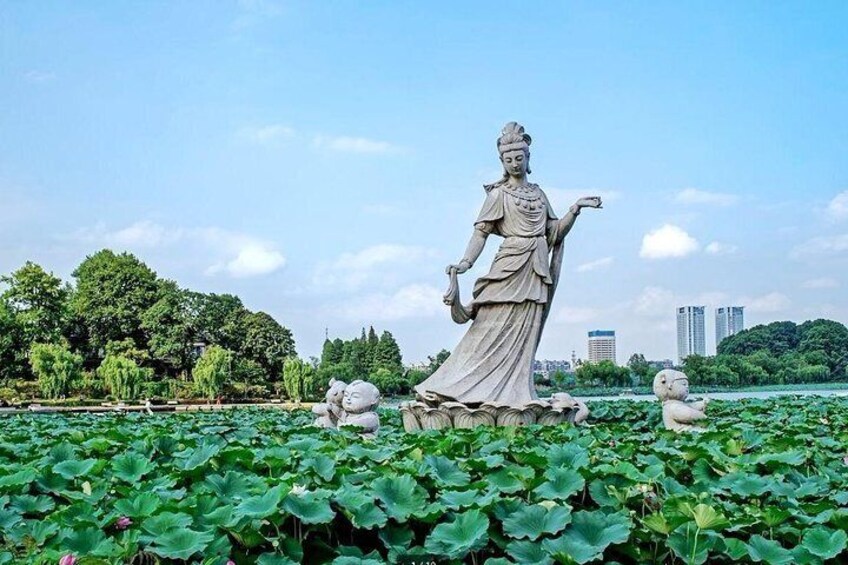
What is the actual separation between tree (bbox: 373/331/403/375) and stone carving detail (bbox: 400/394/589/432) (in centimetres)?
3561

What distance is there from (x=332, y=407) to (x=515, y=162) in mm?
3059

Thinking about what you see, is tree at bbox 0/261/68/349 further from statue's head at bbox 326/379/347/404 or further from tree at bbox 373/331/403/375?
statue's head at bbox 326/379/347/404

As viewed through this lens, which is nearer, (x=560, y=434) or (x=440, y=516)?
(x=440, y=516)

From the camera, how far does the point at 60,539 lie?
2.37m

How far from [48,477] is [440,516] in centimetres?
175

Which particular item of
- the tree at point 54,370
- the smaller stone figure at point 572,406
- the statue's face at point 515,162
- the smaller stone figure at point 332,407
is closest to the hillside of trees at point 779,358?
the smaller stone figure at point 572,406

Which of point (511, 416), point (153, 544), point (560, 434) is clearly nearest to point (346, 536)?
point (153, 544)

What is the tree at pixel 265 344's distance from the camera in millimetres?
39781

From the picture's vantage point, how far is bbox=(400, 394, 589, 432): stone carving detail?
736cm

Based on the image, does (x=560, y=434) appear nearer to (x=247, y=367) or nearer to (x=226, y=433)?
(x=226, y=433)

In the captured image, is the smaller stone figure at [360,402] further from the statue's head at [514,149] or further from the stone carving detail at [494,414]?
the statue's head at [514,149]

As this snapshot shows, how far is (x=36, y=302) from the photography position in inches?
1421

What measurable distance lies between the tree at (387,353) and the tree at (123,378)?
582 inches

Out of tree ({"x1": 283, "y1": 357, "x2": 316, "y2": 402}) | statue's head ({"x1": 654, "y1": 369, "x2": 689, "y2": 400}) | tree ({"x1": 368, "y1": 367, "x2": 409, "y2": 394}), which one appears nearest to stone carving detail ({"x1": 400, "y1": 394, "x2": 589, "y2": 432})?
statue's head ({"x1": 654, "y1": 369, "x2": 689, "y2": 400})
